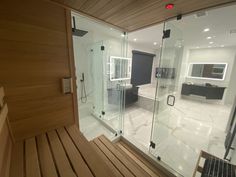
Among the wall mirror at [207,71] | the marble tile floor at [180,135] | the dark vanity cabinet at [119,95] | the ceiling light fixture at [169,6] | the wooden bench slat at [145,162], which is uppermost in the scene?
the ceiling light fixture at [169,6]

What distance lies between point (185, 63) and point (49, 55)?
21.5ft

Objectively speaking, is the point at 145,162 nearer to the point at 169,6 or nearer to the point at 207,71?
the point at 169,6

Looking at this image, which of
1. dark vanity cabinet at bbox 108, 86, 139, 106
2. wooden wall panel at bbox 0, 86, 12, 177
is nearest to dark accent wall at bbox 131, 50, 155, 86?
dark vanity cabinet at bbox 108, 86, 139, 106

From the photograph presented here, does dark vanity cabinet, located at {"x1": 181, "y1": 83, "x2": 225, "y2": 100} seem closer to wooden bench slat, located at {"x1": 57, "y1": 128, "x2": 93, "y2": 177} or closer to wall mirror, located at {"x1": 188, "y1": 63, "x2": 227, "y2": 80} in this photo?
wall mirror, located at {"x1": 188, "y1": 63, "x2": 227, "y2": 80}

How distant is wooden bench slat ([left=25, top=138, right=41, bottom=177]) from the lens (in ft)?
2.71

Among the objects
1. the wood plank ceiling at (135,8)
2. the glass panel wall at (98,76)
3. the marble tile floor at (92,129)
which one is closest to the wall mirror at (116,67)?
the glass panel wall at (98,76)

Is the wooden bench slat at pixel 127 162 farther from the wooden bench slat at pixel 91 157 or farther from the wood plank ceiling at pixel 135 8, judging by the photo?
the wood plank ceiling at pixel 135 8

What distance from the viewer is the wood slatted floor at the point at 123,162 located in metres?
1.47

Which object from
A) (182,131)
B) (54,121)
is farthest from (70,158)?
(182,131)

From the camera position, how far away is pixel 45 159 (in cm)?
95

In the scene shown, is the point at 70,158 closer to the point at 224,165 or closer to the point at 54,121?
the point at 54,121

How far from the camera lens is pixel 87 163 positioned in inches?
37.2

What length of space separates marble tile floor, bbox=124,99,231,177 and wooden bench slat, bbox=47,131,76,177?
1.59 m

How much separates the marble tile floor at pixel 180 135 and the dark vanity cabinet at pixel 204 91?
147 centimetres
